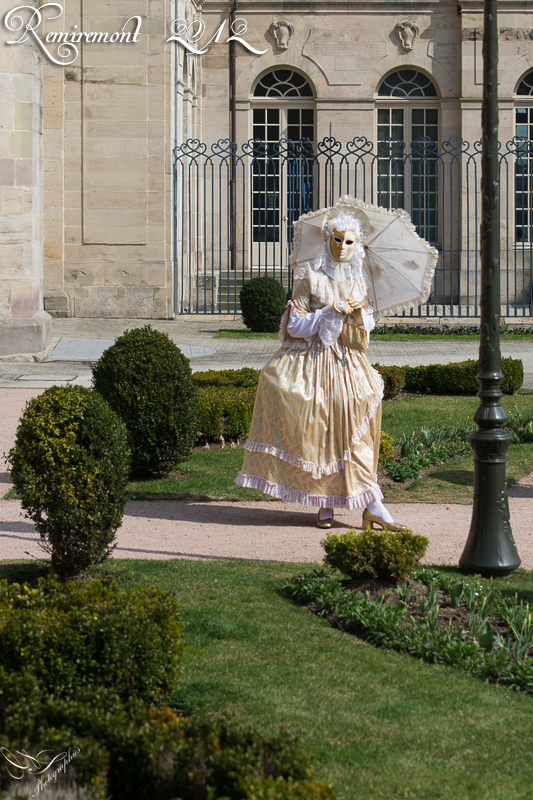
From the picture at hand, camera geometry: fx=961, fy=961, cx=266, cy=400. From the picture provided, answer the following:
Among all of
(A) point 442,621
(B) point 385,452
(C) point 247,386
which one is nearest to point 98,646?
(A) point 442,621

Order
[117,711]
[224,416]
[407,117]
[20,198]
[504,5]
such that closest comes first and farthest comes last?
[117,711], [224,416], [20,198], [504,5], [407,117]

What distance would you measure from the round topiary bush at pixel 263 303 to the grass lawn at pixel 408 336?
0.87ft

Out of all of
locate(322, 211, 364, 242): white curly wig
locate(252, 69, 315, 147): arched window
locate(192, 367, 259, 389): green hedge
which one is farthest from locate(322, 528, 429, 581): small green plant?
locate(252, 69, 315, 147): arched window

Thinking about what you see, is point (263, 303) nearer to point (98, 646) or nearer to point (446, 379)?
point (446, 379)

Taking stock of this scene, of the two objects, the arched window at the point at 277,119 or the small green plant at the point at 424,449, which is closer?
the small green plant at the point at 424,449

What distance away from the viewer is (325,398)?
5.71m

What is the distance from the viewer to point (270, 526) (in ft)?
19.6

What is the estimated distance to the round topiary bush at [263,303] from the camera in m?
15.7

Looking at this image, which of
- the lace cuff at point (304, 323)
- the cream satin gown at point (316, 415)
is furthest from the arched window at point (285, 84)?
the lace cuff at point (304, 323)

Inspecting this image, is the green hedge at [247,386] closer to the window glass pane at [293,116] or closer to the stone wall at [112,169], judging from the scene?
the stone wall at [112,169]

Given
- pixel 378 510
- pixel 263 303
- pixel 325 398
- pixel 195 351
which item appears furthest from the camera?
pixel 263 303

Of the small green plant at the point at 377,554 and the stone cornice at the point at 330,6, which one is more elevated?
the stone cornice at the point at 330,6

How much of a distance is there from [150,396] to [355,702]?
158 inches

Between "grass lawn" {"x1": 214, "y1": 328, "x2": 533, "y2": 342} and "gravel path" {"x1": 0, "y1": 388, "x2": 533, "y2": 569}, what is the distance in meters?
8.78
